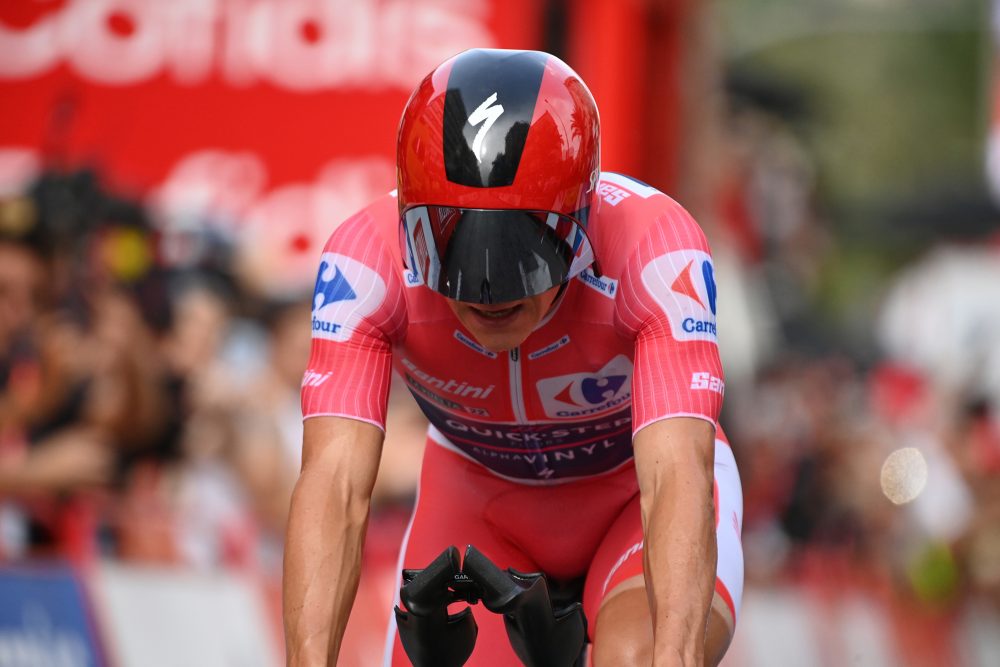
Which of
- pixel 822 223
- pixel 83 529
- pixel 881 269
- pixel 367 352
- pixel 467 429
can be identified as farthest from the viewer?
pixel 881 269

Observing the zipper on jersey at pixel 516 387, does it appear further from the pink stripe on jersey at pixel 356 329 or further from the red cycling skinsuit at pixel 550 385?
the pink stripe on jersey at pixel 356 329

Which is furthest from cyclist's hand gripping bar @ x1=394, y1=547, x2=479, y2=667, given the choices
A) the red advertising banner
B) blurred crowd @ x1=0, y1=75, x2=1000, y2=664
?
the red advertising banner

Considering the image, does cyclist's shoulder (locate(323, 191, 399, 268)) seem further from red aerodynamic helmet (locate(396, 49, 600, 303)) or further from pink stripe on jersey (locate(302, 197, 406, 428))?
red aerodynamic helmet (locate(396, 49, 600, 303))

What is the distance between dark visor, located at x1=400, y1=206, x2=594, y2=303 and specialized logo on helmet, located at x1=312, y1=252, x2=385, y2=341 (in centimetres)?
38

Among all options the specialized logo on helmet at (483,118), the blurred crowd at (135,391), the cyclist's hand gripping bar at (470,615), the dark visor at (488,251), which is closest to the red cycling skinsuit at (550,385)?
the dark visor at (488,251)

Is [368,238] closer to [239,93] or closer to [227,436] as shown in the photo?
[227,436]

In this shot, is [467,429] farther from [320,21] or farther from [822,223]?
[822,223]

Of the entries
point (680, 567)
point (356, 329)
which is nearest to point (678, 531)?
point (680, 567)

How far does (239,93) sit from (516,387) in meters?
7.70

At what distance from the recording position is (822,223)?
31.8 m

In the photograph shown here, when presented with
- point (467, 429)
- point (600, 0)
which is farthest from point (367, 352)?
point (600, 0)

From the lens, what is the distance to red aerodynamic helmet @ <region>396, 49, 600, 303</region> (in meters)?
4.06

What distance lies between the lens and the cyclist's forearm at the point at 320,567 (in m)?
4.12

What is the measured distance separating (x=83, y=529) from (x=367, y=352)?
378 cm
